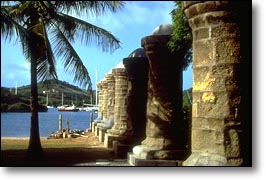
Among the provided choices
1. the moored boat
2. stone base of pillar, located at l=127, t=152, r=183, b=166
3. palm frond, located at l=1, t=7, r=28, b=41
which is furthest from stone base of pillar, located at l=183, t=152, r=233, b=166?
palm frond, located at l=1, t=7, r=28, b=41

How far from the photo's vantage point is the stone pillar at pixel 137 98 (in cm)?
723

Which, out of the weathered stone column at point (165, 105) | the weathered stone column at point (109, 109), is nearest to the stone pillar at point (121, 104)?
the weathered stone column at point (109, 109)

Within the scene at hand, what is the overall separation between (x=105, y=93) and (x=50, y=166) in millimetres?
6503

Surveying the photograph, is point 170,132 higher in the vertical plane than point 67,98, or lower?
lower

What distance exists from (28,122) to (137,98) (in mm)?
3355

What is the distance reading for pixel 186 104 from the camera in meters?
5.72

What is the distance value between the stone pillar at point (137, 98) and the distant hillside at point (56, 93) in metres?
2.38

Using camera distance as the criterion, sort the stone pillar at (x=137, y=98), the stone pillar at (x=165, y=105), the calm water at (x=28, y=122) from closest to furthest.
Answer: the calm water at (x=28, y=122) < the stone pillar at (x=165, y=105) < the stone pillar at (x=137, y=98)

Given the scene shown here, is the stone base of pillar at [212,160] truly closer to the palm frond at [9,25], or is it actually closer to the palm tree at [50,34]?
the palm tree at [50,34]

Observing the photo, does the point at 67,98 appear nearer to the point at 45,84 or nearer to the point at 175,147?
the point at 45,84

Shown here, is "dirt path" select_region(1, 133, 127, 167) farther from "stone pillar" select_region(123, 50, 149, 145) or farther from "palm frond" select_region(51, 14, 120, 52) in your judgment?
"stone pillar" select_region(123, 50, 149, 145)

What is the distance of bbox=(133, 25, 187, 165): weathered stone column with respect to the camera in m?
5.45

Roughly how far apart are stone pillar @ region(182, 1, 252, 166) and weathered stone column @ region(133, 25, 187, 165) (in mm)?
1413

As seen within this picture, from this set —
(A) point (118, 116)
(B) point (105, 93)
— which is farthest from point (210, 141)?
(B) point (105, 93)
